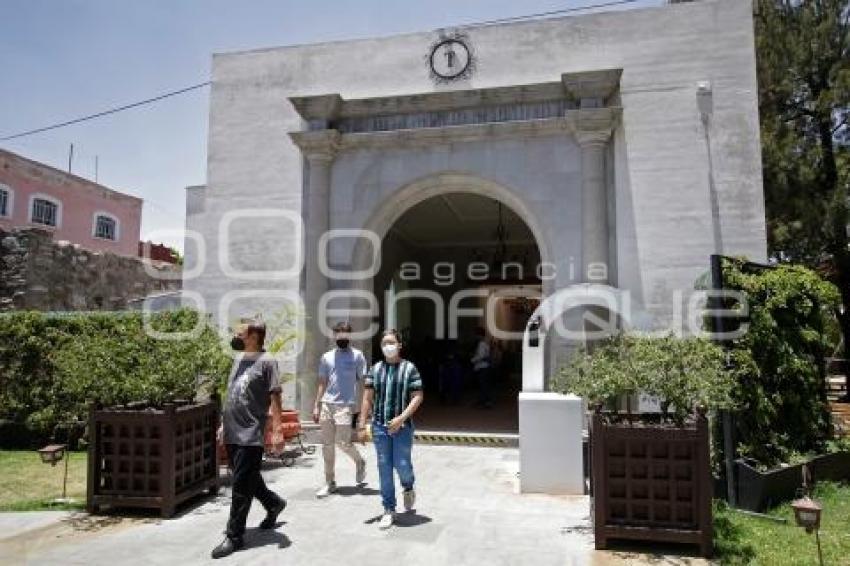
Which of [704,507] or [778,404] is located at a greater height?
[778,404]

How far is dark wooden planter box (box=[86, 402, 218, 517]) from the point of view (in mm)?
5445

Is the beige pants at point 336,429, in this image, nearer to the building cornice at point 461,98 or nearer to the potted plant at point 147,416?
the potted plant at point 147,416

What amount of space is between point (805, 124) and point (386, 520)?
14159 mm

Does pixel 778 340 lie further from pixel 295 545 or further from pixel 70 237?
pixel 70 237

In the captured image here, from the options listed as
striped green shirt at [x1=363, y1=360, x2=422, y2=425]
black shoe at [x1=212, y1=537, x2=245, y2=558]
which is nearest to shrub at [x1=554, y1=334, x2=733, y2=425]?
striped green shirt at [x1=363, y1=360, x2=422, y2=425]

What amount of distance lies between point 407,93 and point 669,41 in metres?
3.89

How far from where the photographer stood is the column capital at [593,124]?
345 inches

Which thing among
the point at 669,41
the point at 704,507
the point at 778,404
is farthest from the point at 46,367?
the point at 669,41

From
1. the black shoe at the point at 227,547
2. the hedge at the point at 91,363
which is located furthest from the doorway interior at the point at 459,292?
the black shoe at the point at 227,547

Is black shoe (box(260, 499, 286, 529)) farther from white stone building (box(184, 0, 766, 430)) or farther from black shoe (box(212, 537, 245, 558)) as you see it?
white stone building (box(184, 0, 766, 430))

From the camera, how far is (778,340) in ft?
21.3

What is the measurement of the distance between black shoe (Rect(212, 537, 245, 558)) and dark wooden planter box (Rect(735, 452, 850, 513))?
4.48m

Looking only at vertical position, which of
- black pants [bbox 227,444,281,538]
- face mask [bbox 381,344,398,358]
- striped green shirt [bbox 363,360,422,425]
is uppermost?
face mask [bbox 381,344,398,358]

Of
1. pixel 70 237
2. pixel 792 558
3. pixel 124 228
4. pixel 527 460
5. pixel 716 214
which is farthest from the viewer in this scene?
pixel 124 228
